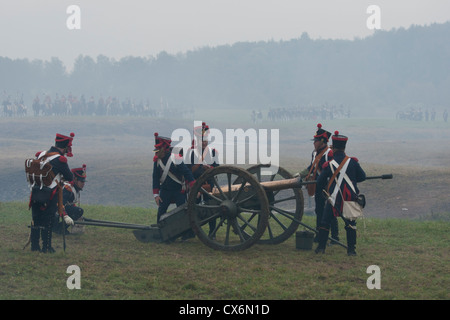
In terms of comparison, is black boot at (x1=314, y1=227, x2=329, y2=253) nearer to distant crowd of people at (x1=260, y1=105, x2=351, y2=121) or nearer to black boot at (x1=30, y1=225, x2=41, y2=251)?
black boot at (x1=30, y1=225, x2=41, y2=251)

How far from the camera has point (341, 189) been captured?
25.7ft

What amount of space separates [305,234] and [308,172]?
1.01 meters

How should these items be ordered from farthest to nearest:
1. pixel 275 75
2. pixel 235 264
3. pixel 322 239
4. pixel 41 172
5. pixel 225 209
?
pixel 275 75 < pixel 322 239 < pixel 225 209 < pixel 41 172 < pixel 235 264

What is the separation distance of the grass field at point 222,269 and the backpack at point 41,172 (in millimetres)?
931

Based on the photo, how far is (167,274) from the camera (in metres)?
6.88

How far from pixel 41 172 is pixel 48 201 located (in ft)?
1.31

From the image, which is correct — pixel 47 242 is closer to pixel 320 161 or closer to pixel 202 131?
pixel 202 131

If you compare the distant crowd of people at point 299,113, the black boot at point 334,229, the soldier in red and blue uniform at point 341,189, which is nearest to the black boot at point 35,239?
the soldier in red and blue uniform at point 341,189

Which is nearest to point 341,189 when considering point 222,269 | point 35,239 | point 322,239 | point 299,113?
point 322,239

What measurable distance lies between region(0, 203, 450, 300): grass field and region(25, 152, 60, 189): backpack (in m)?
0.93

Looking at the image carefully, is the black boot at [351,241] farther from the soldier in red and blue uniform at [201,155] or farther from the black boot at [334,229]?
the soldier in red and blue uniform at [201,155]

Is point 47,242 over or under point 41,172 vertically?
under

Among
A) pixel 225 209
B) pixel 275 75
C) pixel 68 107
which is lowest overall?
pixel 225 209

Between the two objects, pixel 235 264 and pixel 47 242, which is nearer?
pixel 235 264
